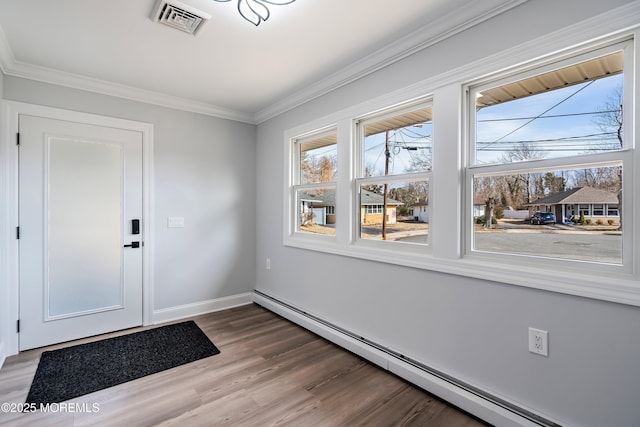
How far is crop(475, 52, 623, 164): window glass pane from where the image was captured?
151 cm

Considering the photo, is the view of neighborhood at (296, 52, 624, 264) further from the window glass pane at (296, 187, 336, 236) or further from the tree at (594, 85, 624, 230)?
the window glass pane at (296, 187, 336, 236)

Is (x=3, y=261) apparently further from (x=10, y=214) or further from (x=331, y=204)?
(x=331, y=204)

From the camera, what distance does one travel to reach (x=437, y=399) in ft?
6.51

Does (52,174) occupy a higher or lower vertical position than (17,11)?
lower

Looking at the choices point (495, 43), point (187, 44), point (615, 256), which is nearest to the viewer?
point (615, 256)

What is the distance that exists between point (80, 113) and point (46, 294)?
1676 mm

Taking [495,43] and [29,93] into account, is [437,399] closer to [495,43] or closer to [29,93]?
[495,43]

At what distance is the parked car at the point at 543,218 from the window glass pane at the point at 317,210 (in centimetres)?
168

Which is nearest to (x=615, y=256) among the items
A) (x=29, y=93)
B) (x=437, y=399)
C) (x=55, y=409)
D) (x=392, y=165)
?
(x=437, y=399)

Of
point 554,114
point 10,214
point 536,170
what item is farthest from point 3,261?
point 554,114

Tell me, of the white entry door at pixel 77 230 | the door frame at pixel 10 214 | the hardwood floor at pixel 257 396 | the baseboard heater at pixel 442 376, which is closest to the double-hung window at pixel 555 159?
the baseboard heater at pixel 442 376

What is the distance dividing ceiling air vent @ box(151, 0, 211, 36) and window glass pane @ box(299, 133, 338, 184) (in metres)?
1.47

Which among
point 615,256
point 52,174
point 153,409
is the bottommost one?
point 153,409

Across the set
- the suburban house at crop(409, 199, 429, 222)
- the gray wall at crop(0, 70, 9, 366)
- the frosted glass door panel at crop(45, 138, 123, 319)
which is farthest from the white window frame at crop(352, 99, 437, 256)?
the gray wall at crop(0, 70, 9, 366)
